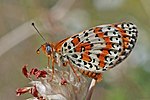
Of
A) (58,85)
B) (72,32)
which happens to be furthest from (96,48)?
(72,32)

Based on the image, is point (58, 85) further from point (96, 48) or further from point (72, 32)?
point (72, 32)

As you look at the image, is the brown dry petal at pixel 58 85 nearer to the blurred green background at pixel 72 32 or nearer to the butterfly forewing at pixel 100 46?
the butterfly forewing at pixel 100 46

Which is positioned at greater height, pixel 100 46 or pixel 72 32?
pixel 72 32

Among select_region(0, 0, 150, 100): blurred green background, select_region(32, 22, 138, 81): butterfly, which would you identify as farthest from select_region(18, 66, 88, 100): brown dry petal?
select_region(0, 0, 150, 100): blurred green background

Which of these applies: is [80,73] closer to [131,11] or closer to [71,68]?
[71,68]

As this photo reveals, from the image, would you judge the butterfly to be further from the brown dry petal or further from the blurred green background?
the blurred green background

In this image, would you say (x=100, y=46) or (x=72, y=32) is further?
(x=72, y=32)
